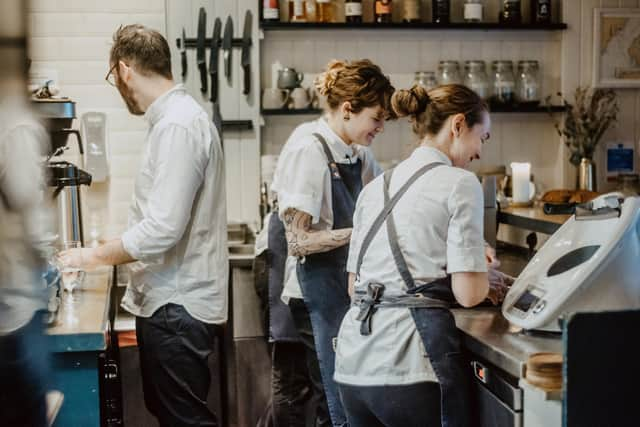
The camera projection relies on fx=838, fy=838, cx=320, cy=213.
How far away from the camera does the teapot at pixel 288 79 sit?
4.78 metres

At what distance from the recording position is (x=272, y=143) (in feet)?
16.4

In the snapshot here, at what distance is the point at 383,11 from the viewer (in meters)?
4.89

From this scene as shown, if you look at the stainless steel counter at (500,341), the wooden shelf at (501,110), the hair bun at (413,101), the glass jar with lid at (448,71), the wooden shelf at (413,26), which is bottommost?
the stainless steel counter at (500,341)

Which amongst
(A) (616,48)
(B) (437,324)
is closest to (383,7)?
(A) (616,48)

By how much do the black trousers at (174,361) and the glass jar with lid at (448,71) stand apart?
2768 millimetres

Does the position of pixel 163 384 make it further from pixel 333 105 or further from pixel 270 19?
pixel 270 19

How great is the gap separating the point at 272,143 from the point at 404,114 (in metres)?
2.82

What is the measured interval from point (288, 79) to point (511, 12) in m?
1.41

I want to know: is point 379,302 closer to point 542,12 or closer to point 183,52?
point 183,52

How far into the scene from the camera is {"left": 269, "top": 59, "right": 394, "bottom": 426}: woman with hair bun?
2789 millimetres

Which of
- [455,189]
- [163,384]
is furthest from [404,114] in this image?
[163,384]

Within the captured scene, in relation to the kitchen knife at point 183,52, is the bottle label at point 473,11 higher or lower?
higher

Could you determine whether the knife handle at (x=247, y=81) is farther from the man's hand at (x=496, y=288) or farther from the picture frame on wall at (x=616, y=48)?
the man's hand at (x=496, y=288)

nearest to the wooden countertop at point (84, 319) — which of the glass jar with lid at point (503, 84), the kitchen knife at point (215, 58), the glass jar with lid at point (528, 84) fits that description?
the kitchen knife at point (215, 58)
